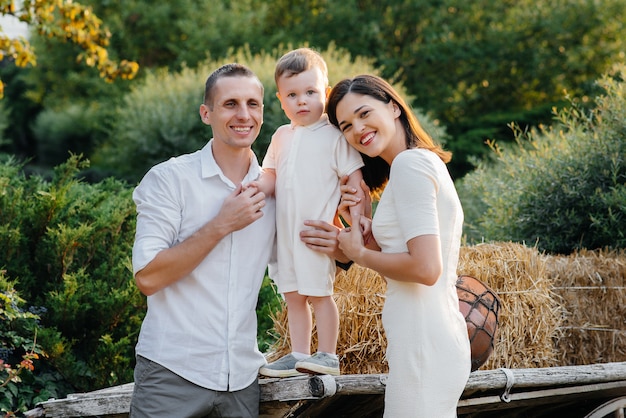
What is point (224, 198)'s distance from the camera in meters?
3.14

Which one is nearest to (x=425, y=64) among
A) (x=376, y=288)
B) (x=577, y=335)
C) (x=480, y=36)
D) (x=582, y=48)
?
(x=480, y=36)

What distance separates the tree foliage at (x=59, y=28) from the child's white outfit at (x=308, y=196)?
3.54 metres

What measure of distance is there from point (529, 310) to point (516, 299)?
124mm

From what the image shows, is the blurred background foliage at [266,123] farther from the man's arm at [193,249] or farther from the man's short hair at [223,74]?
the man's short hair at [223,74]

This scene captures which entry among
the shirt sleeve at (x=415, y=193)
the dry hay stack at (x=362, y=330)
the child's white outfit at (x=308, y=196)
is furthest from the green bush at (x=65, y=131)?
the shirt sleeve at (x=415, y=193)

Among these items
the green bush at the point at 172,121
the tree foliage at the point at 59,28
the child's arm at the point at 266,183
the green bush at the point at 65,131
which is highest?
the green bush at the point at 65,131

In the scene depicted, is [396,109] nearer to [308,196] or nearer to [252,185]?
[308,196]

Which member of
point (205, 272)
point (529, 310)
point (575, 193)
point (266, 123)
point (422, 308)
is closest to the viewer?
point (422, 308)

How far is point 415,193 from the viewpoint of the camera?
282cm

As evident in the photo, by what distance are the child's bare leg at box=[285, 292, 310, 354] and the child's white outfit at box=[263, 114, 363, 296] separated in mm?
69

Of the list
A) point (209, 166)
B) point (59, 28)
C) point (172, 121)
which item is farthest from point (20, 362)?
point (172, 121)

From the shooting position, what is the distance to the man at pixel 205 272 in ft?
Answer: 9.67

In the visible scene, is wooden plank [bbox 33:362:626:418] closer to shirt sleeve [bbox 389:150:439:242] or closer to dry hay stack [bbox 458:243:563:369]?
dry hay stack [bbox 458:243:563:369]

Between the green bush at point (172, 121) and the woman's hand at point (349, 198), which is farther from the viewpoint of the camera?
the green bush at point (172, 121)
